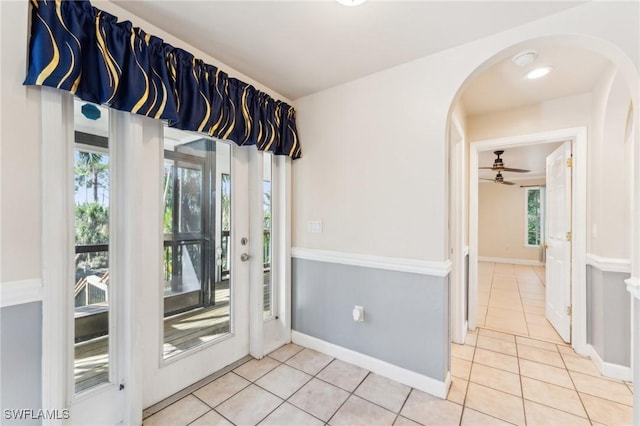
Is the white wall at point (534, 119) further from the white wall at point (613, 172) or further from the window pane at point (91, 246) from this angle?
the window pane at point (91, 246)

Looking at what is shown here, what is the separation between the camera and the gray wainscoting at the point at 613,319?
2086 millimetres

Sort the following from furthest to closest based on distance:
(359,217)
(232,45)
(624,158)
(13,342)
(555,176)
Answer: (555,176), (359,217), (624,158), (232,45), (13,342)

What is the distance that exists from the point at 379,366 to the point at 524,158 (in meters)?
5.03

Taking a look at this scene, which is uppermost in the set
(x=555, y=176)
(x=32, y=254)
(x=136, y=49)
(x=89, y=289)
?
(x=136, y=49)

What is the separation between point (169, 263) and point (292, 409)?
4.20 feet

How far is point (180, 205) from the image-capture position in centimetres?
193

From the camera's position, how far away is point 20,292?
1195 millimetres

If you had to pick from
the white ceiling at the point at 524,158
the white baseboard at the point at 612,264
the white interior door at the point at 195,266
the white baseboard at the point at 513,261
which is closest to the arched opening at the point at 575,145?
the white baseboard at the point at 612,264

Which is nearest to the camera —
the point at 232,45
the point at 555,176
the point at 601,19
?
the point at 601,19

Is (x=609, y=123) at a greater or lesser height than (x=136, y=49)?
lesser

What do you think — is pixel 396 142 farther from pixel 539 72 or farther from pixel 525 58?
pixel 539 72

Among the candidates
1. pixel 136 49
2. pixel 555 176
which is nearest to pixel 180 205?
pixel 136 49

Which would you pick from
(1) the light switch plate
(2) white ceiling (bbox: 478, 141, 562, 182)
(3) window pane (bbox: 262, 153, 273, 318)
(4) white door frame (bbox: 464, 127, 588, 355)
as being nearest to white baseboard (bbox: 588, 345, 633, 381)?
(4) white door frame (bbox: 464, 127, 588, 355)

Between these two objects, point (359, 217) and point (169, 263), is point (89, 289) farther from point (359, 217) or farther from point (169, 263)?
point (359, 217)
